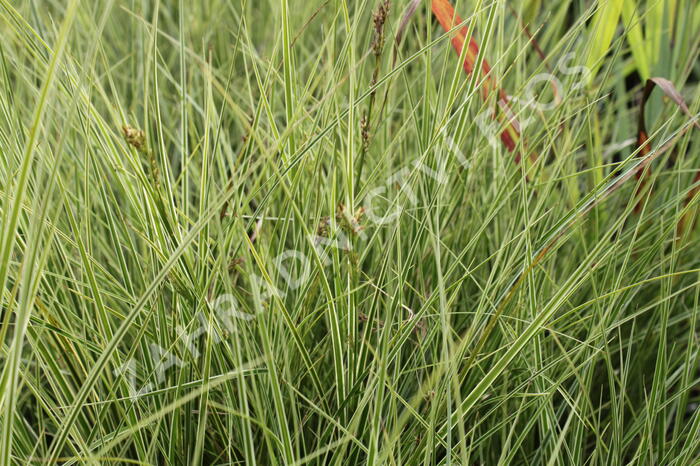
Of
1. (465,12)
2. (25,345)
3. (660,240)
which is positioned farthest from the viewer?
(465,12)

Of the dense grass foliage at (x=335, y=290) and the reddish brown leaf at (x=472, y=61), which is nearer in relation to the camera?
the dense grass foliage at (x=335, y=290)

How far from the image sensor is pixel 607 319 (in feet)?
2.46

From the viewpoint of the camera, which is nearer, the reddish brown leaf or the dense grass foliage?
the dense grass foliage

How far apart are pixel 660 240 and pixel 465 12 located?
714 mm

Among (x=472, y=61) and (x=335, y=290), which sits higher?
(x=472, y=61)

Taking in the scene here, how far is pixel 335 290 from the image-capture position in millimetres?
717

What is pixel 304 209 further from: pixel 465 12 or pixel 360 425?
pixel 465 12

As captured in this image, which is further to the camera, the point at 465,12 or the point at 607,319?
the point at 465,12

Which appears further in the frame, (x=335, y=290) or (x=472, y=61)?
(x=472, y=61)

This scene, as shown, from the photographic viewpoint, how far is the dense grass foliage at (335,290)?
0.61 meters

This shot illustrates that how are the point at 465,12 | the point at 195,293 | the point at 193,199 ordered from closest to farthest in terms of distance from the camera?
1. the point at 195,293
2. the point at 193,199
3. the point at 465,12

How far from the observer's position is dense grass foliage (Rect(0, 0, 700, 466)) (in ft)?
2.00

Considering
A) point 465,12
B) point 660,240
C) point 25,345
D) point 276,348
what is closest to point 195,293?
point 276,348

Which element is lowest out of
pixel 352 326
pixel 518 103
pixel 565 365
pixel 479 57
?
pixel 565 365
